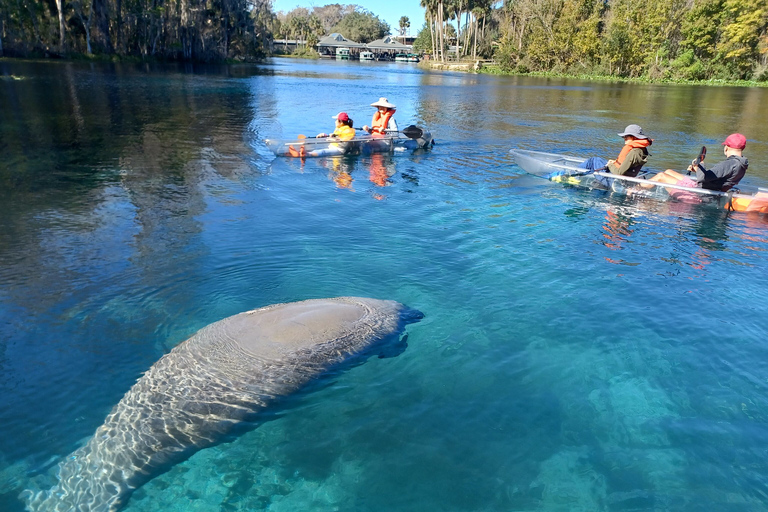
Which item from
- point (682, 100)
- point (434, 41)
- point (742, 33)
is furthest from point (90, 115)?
point (434, 41)

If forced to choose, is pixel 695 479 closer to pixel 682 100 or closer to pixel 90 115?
pixel 90 115

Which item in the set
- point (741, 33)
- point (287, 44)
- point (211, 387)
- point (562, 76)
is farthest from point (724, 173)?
point (287, 44)

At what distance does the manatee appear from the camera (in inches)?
166

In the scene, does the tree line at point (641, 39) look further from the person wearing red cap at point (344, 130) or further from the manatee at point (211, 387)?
the manatee at point (211, 387)

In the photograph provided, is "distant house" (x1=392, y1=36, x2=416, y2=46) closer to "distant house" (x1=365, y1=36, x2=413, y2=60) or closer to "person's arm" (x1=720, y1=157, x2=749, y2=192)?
"distant house" (x1=365, y1=36, x2=413, y2=60)

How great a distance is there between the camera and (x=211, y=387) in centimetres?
486

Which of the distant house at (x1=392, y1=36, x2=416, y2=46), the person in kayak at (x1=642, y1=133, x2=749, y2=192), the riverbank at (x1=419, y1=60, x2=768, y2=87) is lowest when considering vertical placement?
the person in kayak at (x1=642, y1=133, x2=749, y2=192)

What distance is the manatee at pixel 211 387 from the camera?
4.21m

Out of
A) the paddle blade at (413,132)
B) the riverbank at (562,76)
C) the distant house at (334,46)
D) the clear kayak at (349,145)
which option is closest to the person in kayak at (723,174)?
the paddle blade at (413,132)

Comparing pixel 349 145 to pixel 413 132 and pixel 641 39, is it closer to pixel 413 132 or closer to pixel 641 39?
pixel 413 132

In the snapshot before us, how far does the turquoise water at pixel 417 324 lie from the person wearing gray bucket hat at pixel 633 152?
827 millimetres

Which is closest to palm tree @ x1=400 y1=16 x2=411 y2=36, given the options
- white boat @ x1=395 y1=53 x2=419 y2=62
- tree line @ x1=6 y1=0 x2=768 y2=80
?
white boat @ x1=395 y1=53 x2=419 y2=62

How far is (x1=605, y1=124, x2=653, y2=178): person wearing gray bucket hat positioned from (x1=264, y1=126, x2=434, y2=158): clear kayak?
24.4 ft

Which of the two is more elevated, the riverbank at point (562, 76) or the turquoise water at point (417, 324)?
the riverbank at point (562, 76)
